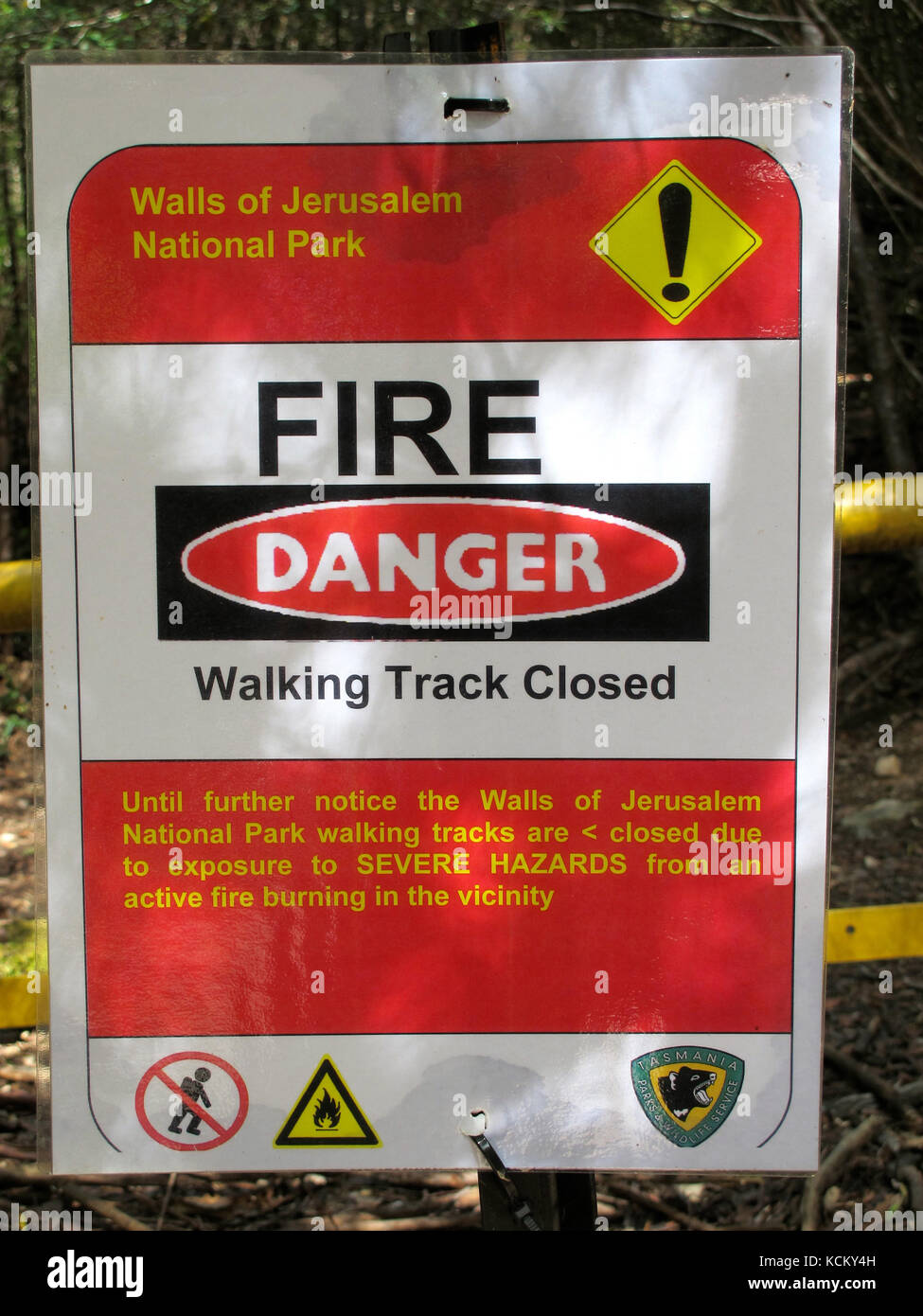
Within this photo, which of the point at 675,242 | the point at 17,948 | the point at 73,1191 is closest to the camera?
the point at 675,242

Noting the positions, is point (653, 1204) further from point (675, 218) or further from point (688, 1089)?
point (675, 218)

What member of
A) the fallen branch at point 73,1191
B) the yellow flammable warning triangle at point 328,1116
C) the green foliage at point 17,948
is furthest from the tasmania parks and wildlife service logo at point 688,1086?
the green foliage at point 17,948

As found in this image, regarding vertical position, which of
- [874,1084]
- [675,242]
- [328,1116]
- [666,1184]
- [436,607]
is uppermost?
[675,242]

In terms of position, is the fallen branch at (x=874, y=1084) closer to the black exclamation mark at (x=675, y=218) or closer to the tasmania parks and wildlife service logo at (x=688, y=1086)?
the tasmania parks and wildlife service logo at (x=688, y=1086)

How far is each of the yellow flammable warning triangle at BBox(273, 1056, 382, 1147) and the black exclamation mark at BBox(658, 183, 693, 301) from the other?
1218 mm

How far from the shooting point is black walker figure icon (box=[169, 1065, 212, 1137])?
4.93ft

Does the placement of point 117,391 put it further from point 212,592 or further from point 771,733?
point 771,733

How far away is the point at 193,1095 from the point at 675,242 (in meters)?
1.37

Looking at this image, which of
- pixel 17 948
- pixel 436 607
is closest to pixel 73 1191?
pixel 17 948

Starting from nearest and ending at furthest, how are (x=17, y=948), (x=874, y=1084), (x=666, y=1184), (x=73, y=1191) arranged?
(x=73, y=1191)
(x=666, y=1184)
(x=874, y=1084)
(x=17, y=948)

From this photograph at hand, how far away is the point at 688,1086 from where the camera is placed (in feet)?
4.90

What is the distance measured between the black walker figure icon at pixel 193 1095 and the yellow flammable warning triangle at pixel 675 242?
A: 1245mm

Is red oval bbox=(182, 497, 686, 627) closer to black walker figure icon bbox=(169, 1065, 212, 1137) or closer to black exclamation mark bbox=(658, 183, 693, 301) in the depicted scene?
black exclamation mark bbox=(658, 183, 693, 301)
